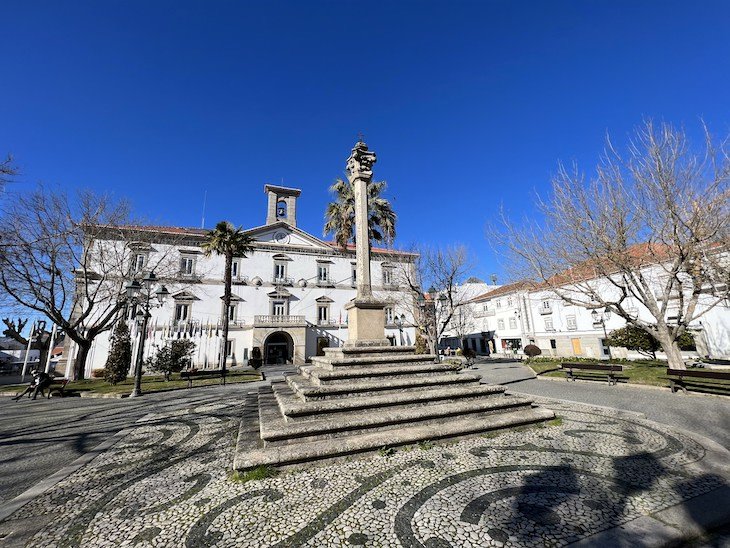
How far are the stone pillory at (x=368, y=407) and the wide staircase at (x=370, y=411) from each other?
1cm

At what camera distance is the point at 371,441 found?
469cm

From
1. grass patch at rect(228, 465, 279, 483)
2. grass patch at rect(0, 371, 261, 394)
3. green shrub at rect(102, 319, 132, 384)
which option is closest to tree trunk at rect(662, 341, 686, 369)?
grass patch at rect(228, 465, 279, 483)

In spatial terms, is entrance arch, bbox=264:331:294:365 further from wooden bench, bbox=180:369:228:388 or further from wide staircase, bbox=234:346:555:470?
wide staircase, bbox=234:346:555:470

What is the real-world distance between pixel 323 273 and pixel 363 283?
2364 cm

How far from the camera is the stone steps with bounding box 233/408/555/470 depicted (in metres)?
4.18

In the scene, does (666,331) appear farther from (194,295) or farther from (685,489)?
(194,295)

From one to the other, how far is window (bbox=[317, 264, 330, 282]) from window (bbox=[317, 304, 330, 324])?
2736mm

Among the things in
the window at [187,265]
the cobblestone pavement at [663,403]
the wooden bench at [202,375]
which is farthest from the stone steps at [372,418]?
the window at [187,265]

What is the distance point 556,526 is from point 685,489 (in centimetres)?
189

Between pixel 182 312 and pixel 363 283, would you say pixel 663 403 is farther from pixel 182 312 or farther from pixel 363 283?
pixel 182 312

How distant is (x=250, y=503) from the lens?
131 inches

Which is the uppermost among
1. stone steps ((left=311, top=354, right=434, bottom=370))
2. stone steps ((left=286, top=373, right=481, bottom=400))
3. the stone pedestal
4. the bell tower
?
the bell tower

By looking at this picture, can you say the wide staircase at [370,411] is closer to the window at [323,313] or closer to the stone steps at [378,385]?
the stone steps at [378,385]

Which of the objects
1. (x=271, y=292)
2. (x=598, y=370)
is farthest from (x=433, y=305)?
(x=271, y=292)
